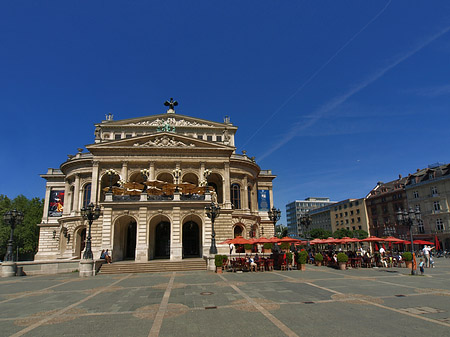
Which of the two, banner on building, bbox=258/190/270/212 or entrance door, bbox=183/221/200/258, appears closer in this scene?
entrance door, bbox=183/221/200/258

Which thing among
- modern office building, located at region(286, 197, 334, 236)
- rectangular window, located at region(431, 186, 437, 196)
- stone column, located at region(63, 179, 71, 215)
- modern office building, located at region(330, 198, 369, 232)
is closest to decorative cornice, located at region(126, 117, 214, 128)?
stone column, located at region(63, 179, 71, 215)

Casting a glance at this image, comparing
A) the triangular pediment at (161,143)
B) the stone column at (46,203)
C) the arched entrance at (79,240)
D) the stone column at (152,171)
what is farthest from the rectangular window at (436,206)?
the stone column at (46,203)

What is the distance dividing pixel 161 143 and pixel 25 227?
33947mm

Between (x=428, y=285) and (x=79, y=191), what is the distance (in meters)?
40.5

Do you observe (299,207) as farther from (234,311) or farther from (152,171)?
(234,311)

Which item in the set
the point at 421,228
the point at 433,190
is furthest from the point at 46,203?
the point at 433,190

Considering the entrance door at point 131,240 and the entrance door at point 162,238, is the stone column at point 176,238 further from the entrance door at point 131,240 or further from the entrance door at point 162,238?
the entrance door at point 131,240

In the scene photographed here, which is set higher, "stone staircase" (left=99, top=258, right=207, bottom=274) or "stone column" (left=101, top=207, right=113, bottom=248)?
"stone column" (left=101, top=207, right=113, bottom=248)

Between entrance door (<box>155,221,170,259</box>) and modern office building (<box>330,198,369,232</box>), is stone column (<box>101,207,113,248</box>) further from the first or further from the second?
modern office building (<box>330,198,369,232</box>)

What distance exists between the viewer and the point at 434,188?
56875mm

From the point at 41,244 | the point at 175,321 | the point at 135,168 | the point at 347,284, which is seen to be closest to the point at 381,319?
the point at 175,321

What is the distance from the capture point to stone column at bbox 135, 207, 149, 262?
27641 mm

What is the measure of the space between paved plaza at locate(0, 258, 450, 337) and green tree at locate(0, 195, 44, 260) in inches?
1785

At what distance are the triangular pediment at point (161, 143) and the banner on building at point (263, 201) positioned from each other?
13063 millimetres
